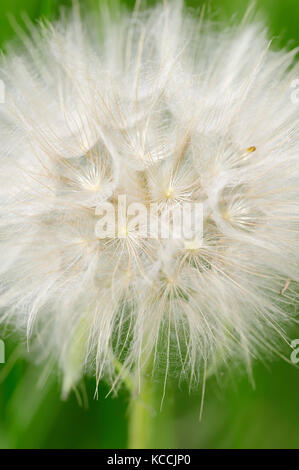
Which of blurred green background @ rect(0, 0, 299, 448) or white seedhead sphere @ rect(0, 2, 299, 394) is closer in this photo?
white seedhead sphere @ rect(0, 2, 299, 394)

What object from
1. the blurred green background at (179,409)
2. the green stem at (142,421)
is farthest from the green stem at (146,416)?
the blurred green background at (179,409)

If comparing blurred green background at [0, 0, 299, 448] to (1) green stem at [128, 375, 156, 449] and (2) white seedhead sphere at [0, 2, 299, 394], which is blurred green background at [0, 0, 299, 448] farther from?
(2) white seedhead sphere at [0, 2, 299, 394]

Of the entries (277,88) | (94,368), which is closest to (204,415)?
(94,368)

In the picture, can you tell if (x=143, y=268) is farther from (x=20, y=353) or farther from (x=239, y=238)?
(x=20, y=353)

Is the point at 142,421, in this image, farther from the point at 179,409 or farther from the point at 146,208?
the point at 146,208

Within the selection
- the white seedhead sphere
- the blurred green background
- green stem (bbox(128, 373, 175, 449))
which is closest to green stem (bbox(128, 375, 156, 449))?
green stem (bbox(128, 373, 175, 449))

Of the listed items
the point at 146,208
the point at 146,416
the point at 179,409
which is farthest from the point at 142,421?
the point at 146,208

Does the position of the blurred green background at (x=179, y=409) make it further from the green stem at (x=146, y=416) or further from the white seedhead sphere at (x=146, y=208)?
the white seedhead sphere at (x=146, y=208)

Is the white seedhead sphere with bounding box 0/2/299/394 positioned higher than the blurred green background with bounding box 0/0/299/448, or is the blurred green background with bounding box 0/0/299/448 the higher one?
the white seedhead sphere with bounding box 0/2/299/394

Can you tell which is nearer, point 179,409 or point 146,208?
point 146,208
